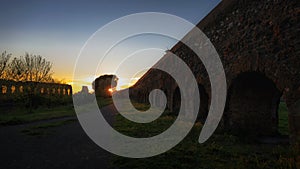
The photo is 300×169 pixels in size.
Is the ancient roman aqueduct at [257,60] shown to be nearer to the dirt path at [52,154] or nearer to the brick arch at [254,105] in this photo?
the brick arch at [254,105]

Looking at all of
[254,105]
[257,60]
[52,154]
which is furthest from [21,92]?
[257,60]

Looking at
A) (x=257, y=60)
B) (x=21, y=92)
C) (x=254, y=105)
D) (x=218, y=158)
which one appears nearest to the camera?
(x=218, y=158)

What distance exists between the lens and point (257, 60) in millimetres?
5680

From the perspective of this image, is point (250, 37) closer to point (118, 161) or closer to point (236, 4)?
point (236, 4)

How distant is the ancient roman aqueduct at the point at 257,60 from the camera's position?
474 cm

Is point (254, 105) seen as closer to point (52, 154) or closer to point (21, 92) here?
point (52, 154)

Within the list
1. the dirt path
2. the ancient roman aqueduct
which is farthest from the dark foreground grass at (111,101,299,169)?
the ancient roman aqueduct

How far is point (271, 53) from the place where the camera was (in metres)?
5.29

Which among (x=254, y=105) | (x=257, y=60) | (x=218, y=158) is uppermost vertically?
(x=257, y=60)

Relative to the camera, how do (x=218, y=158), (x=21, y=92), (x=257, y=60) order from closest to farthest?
(x=218, y=158) → (x=257, y=60) → (x=21, y=92)

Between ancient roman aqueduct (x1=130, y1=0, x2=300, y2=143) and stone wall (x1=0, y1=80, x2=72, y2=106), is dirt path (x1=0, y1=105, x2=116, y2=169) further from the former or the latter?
stone wall (x1=0, y1=80, x2=72, y2=106)

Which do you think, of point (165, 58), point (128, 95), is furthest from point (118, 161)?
point (128, 95)

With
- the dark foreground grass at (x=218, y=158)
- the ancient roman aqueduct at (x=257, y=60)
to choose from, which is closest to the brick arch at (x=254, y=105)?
the ancient roman aqueduct at (x=257, y=60)

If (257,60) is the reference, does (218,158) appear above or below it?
below
